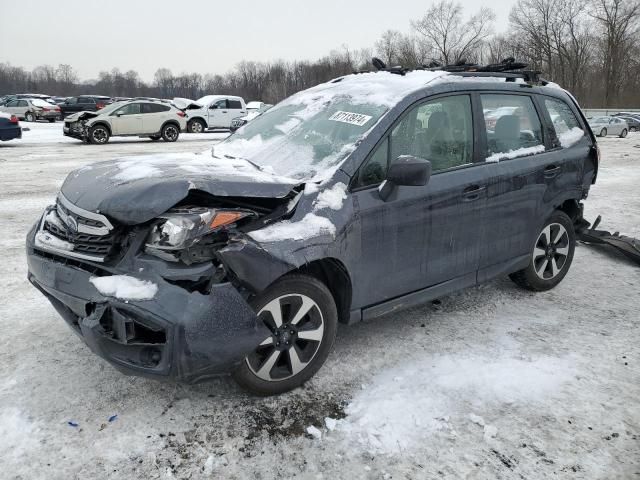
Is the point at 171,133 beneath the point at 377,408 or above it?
above

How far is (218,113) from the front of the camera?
89.0 ft

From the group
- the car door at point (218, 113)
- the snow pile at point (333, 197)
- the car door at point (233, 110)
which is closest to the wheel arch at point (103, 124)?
the car door at point (218, 113)

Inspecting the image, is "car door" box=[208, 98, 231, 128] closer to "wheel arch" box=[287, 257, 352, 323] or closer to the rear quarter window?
the rear quarter window

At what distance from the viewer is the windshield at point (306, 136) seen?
3324 mm

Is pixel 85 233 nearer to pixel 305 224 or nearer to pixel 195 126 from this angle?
pixel 305 224

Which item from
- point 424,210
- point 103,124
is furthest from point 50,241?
point 103,124

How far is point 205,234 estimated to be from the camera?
8.53ft

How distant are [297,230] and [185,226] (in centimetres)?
61

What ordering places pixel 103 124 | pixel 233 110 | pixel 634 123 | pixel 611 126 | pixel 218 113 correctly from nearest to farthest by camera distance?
pixel 103 124, pixel 218 113, pixel 233 110, pixel 611 126, pixel 634 123

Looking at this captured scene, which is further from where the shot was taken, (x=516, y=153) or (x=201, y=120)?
(x=201, y=120)

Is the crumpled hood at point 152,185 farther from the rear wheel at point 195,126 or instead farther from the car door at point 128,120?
the rear wheel at point 195,126

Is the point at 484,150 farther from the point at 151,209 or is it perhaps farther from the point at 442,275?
the point at 151,209

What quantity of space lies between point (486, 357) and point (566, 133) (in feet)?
7.80

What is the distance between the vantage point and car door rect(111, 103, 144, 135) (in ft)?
66.9
